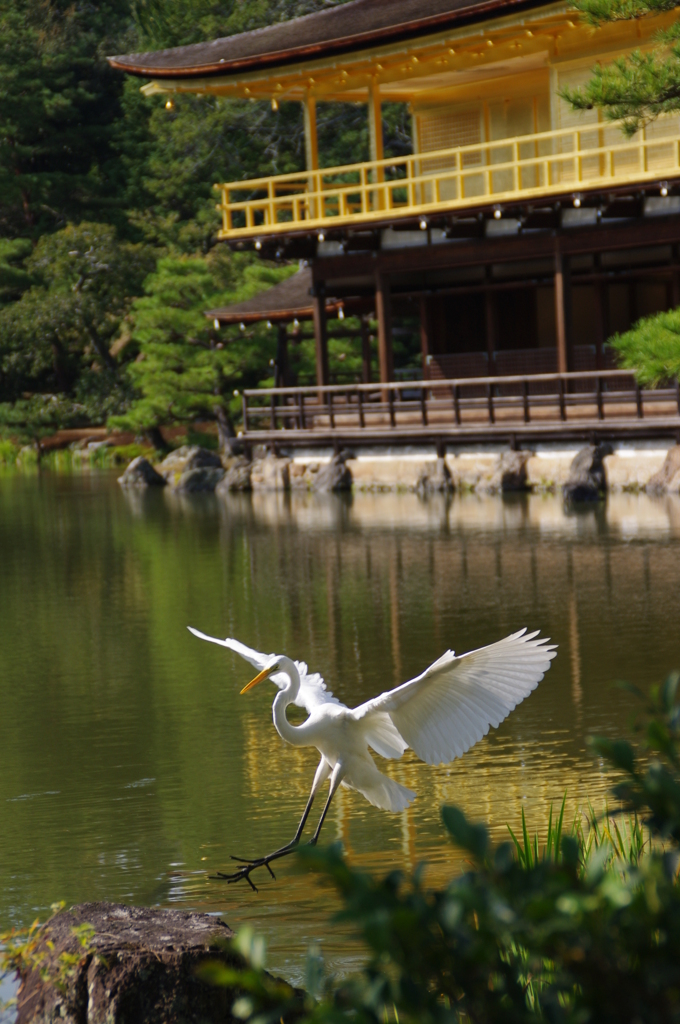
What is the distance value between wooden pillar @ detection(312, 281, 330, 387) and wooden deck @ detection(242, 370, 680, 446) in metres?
0.37

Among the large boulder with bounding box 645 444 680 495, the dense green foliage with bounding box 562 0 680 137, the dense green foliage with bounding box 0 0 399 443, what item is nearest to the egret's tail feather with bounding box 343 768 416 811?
the dense green foliage with bounding box 562 0 680 137

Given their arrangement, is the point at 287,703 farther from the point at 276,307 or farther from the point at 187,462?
the point at 187,462

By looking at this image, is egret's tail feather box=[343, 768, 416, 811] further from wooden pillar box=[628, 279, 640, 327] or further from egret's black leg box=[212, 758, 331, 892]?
wooden pillar box=[628, 279, 640, 327]

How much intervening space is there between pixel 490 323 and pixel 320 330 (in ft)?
9.81

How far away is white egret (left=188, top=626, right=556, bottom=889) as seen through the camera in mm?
4367

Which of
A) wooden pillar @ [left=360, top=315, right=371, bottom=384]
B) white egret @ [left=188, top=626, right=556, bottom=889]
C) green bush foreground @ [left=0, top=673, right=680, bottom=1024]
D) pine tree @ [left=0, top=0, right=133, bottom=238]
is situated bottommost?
white egret @ [left=188, top=626, right=556, bottom=889]

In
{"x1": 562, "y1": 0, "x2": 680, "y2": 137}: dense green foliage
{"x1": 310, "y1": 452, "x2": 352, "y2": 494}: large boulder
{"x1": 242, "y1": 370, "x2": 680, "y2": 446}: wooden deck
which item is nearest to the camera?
{"x1": 562, "y1": 0, "x2": 680, "y2": 137}: dense green foliage

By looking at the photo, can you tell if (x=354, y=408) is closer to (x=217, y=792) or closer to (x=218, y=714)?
(x=218, y=714)

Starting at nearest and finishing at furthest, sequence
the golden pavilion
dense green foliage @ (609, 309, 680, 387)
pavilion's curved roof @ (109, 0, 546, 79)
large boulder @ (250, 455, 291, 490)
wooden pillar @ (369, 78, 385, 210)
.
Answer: dense green foliage @ (609, 309, 680, 387), pavilion's curved roof @ (109, 0, 546, 79), the golden pavilion, wooden pillar @ (369, 78, 385, 210), large boulder @ (250, 455, 291, 490)

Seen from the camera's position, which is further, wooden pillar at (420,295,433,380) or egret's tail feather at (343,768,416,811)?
wooden pillar at (420,295,433,380)

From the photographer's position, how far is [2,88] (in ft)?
124

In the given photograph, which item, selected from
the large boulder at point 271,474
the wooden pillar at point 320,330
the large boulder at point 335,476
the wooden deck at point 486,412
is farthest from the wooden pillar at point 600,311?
the large boulder at point 271,474

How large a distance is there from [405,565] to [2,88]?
29.9m

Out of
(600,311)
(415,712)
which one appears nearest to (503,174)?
(600,311)
